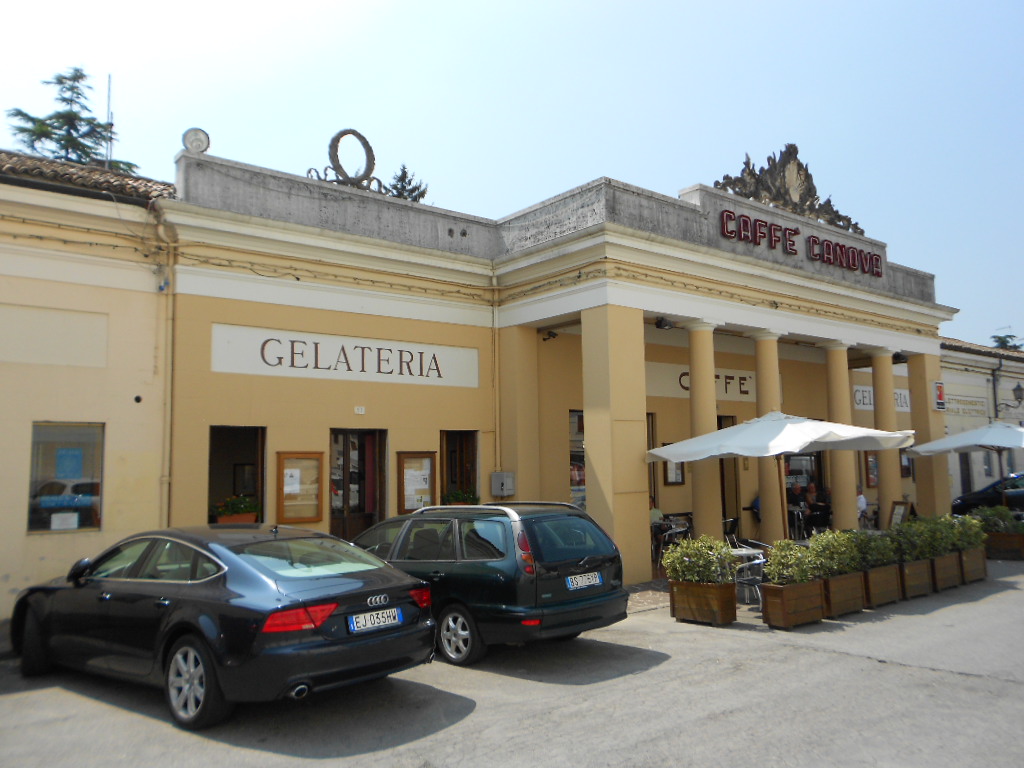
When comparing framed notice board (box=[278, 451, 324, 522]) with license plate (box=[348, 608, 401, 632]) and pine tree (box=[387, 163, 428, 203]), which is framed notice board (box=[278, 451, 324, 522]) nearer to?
license plate (box=[348, 608, 401, 632])

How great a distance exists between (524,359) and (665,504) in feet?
16.9

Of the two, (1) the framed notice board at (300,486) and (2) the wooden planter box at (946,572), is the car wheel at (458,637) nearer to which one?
(1) the framed notice board at (300,486)

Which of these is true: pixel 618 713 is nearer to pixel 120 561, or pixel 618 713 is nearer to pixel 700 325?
pixel 120 561

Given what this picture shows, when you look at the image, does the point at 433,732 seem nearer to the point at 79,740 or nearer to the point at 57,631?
the point at 79,740

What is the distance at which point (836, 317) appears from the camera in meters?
17.4

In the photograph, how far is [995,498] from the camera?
2264 centimetres

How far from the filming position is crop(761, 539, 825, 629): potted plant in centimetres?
895

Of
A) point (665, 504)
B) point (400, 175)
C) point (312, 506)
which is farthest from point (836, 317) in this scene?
point (400, 175)

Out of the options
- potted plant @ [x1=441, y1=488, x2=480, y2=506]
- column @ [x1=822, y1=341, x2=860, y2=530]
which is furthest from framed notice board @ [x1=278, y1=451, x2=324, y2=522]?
column @ [x1=822, y1=341, x2=860, y2=530]

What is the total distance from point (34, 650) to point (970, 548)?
40.8 feet

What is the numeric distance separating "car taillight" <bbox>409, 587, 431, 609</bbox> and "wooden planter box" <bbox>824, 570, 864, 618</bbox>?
5.32 metres

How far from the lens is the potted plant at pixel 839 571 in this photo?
9516mm

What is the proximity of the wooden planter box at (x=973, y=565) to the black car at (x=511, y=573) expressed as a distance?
6807 millimetres

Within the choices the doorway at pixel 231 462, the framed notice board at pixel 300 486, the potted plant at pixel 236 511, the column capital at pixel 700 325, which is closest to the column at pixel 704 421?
the column capital at pixel 700 325
